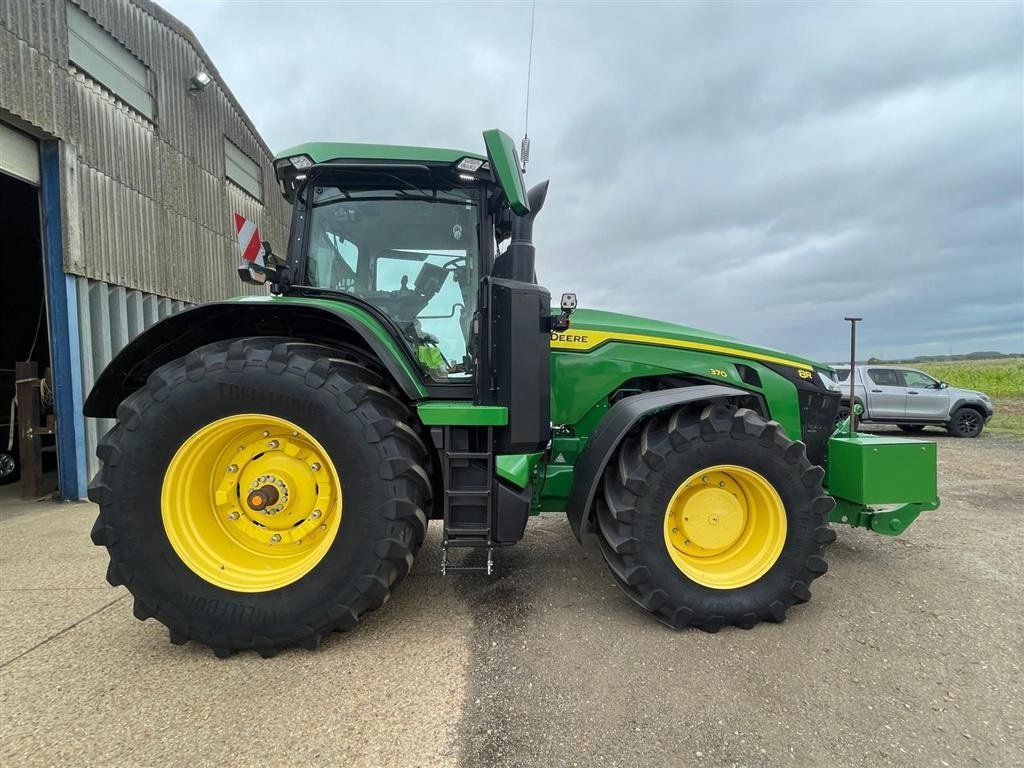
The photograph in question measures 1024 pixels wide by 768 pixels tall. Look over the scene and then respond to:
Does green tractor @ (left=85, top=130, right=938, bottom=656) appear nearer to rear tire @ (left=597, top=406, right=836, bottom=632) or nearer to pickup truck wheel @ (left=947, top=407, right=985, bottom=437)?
rear tire @ (left=597, top=406, right=836, bottom=632)

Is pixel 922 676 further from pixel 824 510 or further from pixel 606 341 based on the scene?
pixel 606 341

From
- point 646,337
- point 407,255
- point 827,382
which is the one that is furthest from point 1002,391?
point 407,255

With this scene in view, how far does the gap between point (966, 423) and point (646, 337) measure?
1130 cm

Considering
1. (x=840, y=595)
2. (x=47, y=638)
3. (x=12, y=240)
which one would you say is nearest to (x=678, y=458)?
(x=840, y=595)

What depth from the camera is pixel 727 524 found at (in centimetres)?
253

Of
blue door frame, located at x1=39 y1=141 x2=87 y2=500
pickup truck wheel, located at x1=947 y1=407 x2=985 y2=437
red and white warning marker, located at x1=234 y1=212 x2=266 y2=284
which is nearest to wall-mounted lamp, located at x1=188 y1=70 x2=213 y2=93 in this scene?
blue door frame, located at x1=39 y1=141 x2=87 y2=500

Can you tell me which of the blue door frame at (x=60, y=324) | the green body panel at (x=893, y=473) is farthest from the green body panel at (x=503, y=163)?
the blue door frame at (x=60, y=324)

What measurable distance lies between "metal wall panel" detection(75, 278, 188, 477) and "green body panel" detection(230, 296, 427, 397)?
395cm

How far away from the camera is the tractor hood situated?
9.70ft

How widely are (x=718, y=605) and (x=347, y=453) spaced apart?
1.78 metres

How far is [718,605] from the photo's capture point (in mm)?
2359

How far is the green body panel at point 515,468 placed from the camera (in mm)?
2391

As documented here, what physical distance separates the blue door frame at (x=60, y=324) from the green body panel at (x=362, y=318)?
14.2 ft

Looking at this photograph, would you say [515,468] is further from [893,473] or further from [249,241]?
[893,473]
